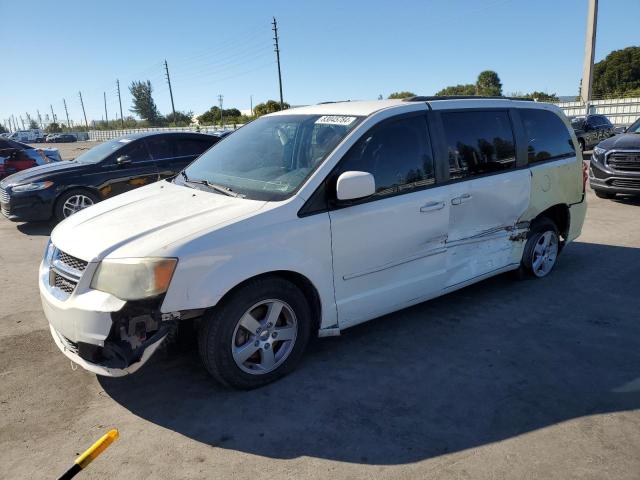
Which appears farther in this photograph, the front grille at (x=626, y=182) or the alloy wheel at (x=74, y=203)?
the front grille at (x=626, y=182)

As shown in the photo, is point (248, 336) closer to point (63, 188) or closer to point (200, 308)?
point (200, 308)

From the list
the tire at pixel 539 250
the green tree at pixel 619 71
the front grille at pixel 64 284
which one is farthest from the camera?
the green tree at pixel 619 71

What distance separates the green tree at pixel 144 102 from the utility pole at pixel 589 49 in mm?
77559

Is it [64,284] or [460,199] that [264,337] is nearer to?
[64,284]

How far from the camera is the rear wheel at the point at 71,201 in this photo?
8289 mm

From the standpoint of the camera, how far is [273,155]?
12.6ft

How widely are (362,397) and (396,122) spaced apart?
79.7 inches

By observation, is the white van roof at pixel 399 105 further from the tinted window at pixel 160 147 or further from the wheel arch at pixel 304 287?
the tinted window at pixel 160 147

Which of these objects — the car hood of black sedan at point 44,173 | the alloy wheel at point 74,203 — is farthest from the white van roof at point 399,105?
the car hood of black sedan at point 44,173

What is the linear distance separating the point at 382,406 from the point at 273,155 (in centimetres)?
201

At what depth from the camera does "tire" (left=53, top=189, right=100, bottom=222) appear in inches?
326

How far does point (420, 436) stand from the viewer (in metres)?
2.73

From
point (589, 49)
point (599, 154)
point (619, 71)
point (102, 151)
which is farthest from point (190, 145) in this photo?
point (619, 71)

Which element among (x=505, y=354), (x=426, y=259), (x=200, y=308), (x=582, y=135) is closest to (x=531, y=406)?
(x=505, y=354)
